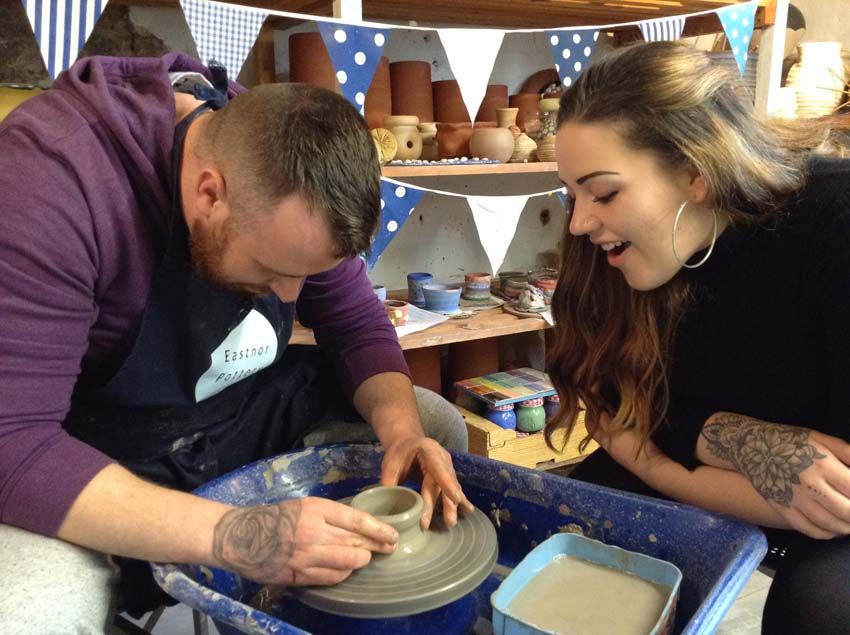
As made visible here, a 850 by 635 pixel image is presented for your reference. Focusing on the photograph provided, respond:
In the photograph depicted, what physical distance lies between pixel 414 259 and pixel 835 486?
6.03 ft

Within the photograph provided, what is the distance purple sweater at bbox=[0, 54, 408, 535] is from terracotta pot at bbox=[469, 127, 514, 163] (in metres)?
1.17

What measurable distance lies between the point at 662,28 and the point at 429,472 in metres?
1.65

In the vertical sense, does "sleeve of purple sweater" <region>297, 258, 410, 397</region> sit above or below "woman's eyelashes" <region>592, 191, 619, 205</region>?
below

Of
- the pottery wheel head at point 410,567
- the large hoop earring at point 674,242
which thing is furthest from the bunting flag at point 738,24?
the pottery wheel head at point 410,567

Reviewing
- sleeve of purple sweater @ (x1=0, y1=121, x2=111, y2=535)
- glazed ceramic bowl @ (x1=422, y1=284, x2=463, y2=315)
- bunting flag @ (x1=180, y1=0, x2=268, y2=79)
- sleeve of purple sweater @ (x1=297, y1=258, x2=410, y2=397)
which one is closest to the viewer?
sleeve of purple sweater @ (x1=0, y1=121, x2=111, y2=535)

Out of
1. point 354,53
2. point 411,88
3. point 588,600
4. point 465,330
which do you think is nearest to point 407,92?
point 411,88

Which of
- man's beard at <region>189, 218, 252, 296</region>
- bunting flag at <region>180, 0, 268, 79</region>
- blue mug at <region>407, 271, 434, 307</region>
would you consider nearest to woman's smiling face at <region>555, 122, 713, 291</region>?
man's beard at <region>189, 218, 252, 296</region>

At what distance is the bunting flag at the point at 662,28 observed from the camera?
2.12 meters

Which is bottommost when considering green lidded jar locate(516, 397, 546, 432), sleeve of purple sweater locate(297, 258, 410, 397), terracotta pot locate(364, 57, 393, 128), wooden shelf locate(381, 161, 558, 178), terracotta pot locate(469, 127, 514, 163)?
green lidded jar locate(516, 397, 546, 432)

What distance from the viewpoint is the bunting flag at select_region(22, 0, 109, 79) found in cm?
148

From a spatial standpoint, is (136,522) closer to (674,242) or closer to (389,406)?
(389,406)

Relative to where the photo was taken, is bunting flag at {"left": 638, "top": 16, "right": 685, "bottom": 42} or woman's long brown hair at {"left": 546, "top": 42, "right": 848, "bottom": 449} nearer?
woman's long brown hair at {"left": 546, "top": 42, "right": 848, "bottom": 449}

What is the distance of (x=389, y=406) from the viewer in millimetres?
1291

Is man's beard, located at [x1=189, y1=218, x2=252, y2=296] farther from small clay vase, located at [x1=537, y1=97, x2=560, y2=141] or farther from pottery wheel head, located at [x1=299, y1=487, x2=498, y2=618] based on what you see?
small clay vase, located at [x1=537, y1=97, x2=560, y2=141]
